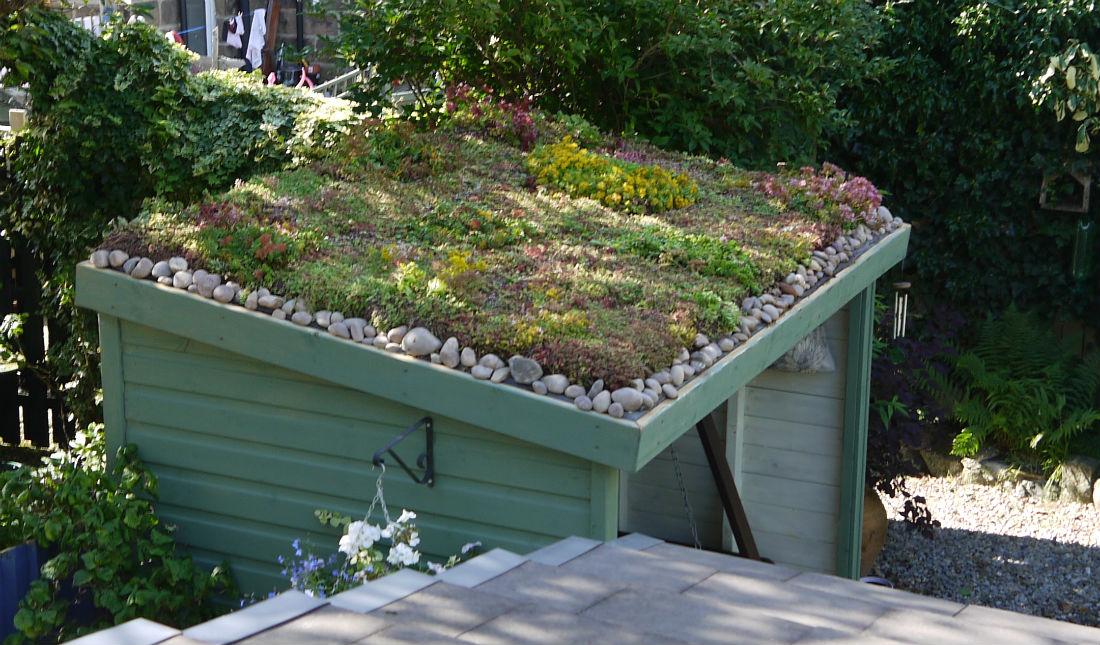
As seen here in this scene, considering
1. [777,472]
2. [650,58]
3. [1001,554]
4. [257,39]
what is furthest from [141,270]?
[257,39]

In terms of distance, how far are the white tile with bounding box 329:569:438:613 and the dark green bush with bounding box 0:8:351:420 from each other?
12.7 ft

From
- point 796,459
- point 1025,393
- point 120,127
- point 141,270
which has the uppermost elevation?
point 120,127

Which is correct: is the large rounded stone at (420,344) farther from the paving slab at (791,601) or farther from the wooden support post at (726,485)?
the wooden support post at (726,485)

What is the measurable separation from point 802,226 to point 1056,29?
3906 mm

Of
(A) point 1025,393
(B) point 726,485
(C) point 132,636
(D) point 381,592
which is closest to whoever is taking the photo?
(C) point 132,636

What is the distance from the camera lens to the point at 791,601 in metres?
2.35

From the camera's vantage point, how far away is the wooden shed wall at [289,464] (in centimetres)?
363

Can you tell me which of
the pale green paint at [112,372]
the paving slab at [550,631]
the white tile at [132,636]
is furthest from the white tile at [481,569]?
the pale green paint at [112,372]

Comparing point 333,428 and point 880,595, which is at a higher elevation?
point 880,595

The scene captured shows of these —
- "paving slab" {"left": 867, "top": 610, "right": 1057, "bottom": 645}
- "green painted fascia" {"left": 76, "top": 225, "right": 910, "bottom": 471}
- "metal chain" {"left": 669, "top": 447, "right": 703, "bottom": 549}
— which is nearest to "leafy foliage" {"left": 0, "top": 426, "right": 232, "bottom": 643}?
"green painted fascia" {"left": 76, "top": 225, "right": 910, "bottom": 471}

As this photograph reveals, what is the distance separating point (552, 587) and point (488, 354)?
141cm

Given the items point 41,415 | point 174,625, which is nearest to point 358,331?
point 174,625

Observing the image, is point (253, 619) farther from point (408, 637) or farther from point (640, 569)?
point (640, 569)

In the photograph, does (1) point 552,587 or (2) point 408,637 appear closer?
(2) point 408,637
